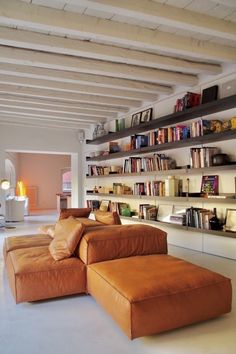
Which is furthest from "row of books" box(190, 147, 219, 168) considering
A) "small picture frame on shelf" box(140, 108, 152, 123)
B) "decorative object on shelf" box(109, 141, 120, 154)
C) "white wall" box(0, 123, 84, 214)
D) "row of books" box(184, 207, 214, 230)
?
"white wall" box(0, 123, 84, 214)

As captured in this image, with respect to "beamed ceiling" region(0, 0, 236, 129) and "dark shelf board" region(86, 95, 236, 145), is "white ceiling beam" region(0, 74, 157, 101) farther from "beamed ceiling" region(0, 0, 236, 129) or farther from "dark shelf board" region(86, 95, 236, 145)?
"dark shelf board" region(86, 95, 236, 145)

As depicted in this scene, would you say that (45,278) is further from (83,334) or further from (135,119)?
(135,119)

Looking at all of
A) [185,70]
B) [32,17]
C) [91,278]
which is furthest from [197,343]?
[185,70]

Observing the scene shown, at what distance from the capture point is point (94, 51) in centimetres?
345

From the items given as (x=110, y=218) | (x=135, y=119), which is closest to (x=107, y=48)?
(x=110, y=218)

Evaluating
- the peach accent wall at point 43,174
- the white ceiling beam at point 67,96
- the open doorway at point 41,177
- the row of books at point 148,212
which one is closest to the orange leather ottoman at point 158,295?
the row of books at point 148,212

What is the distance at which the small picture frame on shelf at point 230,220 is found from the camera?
12.5ft

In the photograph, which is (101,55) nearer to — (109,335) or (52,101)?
(52,101)

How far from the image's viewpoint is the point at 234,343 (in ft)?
6.34

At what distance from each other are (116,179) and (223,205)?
10.1 feet

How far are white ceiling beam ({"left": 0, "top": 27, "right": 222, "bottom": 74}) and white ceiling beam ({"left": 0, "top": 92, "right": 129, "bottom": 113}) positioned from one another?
1.85 m

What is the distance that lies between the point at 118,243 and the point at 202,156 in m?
2.03

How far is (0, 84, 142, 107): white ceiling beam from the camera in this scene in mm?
4844

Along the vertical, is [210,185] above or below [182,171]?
below
